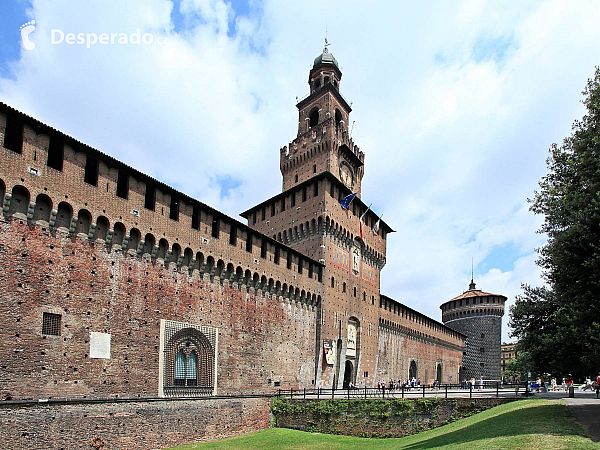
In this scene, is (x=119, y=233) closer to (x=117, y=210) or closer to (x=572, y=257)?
(x=117, y=210)

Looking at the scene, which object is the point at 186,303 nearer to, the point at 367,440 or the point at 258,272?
the point at 258,272

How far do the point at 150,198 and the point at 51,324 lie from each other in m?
7.61

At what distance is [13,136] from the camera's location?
17188 mm

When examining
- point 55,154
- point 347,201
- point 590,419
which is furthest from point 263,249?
point 590,419

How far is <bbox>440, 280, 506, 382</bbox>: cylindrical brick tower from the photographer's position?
227ft

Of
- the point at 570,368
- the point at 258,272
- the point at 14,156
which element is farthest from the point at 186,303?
the point at 570,368

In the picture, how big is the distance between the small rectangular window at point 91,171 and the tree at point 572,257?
18372mm

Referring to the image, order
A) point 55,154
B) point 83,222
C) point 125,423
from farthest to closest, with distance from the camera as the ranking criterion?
point 83,222
point 55,154
point 125,423

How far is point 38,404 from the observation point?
51.3 ft

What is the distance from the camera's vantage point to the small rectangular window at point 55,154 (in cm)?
1825

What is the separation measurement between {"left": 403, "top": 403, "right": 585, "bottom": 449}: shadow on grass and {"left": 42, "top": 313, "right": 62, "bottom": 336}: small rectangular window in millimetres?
14135

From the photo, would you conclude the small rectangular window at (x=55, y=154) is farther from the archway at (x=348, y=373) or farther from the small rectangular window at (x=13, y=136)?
the archway at (x=348, y=373)

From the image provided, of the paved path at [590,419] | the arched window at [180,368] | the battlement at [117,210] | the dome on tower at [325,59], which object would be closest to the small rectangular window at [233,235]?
the battlement at [117,210]

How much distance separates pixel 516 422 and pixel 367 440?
30.3 ft
